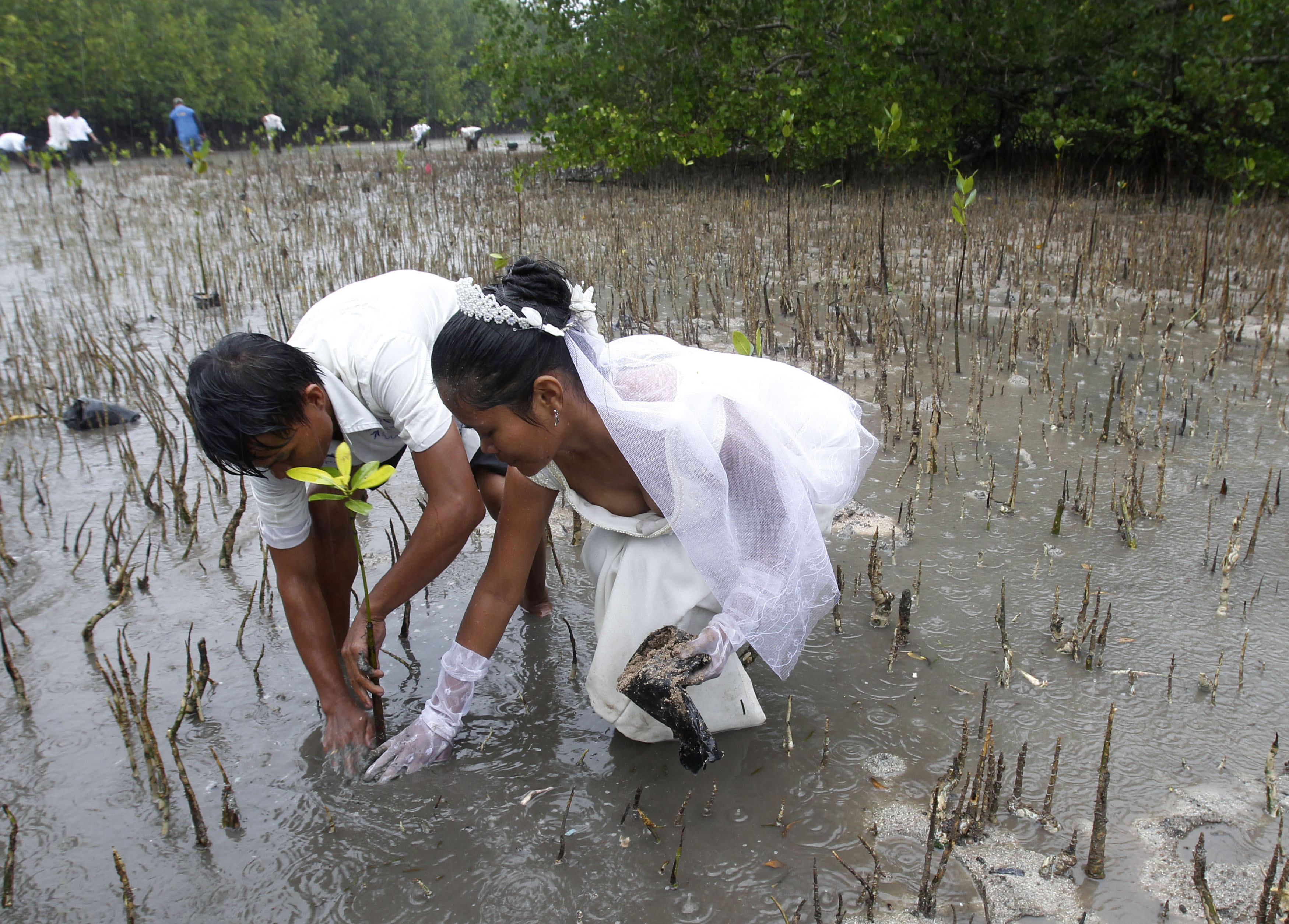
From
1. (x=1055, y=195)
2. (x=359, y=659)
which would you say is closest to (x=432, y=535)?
(x=359, y=659)

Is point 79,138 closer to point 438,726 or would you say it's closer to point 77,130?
point 77,130

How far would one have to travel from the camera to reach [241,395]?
206cm

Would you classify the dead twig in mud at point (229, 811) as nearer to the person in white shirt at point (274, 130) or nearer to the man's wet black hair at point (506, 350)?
the man's wet black hair at point (506, 350)

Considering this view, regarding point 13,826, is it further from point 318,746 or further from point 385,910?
point 385,910

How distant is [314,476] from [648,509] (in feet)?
2.93

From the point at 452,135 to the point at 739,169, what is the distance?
66.7ft

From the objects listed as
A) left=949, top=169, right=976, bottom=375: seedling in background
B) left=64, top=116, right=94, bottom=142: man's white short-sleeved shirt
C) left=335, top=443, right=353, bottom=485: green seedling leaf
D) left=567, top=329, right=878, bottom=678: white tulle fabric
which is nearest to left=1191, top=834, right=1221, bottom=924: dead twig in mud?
left=567, top=329, right=878, bottom=678: white tulle fabric

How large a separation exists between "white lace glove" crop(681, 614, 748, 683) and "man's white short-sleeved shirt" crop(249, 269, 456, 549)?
84 cm

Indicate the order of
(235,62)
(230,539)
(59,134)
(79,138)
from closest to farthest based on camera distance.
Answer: (230,539)
(59,134)
(79,138)
(235,62)

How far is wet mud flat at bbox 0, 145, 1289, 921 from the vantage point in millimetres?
2080

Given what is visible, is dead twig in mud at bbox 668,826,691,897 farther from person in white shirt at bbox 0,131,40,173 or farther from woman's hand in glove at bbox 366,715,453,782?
person in white shirt at bbox 0,131,40,173

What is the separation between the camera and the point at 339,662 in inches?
110

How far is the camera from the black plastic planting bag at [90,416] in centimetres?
475

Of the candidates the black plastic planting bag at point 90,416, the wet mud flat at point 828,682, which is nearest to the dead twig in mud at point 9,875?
the wet mud flat at point 828,682
